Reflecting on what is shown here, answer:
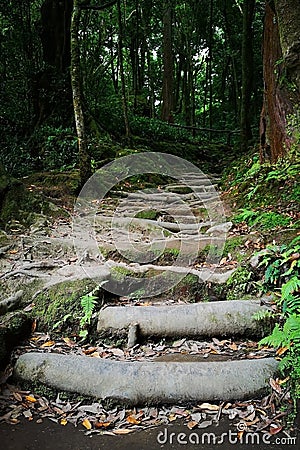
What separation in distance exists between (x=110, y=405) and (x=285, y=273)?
198 cm

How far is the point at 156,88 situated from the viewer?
25.7 m

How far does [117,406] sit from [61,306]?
4.59 ft

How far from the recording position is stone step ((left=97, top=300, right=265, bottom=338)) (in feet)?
12.6

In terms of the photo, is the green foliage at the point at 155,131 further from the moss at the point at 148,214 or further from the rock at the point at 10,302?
the rock at the point at 10,302

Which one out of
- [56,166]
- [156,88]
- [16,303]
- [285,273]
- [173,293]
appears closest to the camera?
[285,273]

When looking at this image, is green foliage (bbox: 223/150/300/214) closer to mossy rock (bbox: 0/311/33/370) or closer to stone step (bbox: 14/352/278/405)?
stone step (bbox: 14/352/278/405)

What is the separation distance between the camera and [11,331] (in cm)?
379

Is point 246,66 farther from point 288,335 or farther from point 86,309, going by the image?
point 288,335

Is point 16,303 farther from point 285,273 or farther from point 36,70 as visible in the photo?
point 36,70

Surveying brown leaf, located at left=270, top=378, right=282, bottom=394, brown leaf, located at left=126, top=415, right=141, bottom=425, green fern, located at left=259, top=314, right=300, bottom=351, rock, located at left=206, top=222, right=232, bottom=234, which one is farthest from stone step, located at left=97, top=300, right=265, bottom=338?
rock, located at left=206, top=222, right=232, bottom=234

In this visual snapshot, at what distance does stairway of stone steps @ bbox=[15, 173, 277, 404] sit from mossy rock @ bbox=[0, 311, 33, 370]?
213mm

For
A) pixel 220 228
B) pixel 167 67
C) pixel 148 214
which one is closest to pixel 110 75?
pixel 167 67

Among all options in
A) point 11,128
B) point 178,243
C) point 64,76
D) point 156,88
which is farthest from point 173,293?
point 156,88

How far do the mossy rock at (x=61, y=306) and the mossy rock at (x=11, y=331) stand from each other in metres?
0.14
